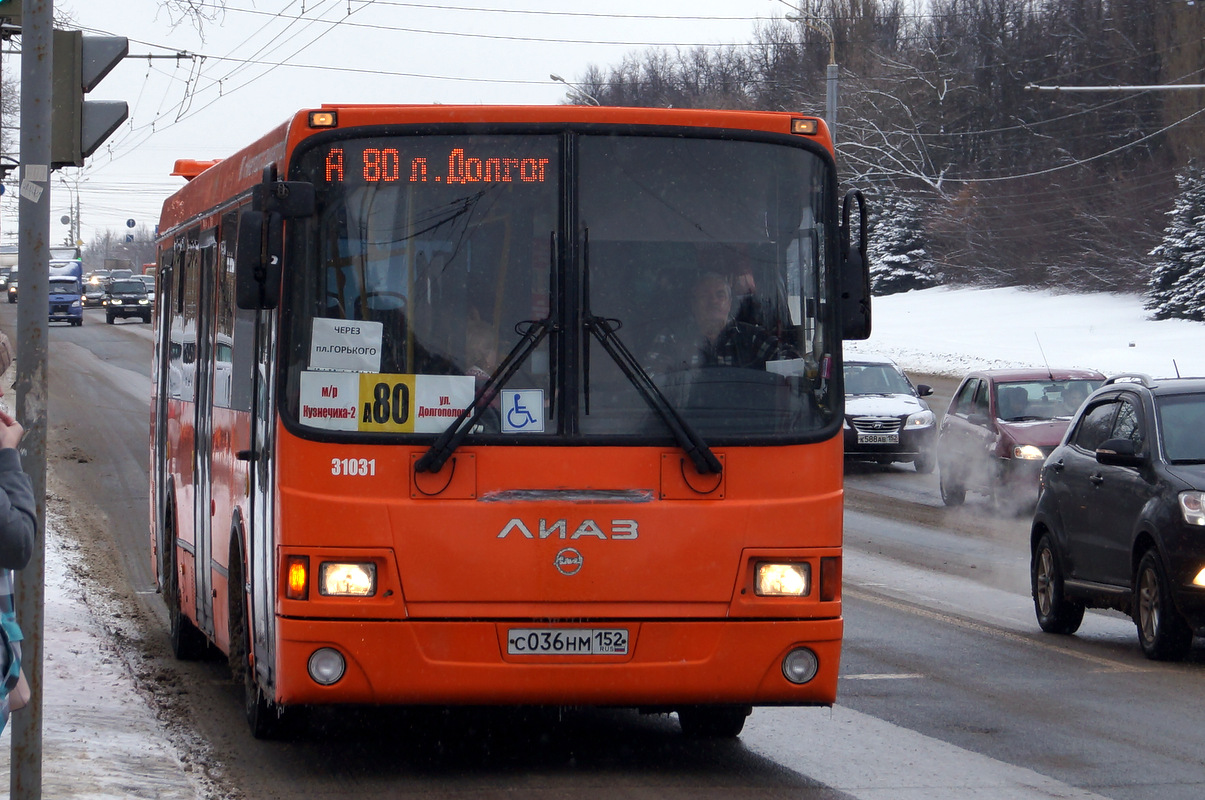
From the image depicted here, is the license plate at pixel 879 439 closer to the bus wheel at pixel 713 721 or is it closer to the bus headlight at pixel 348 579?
the bus wheel at pixel 713 721

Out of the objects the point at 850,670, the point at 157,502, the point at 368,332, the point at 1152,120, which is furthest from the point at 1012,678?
the point at 1152,120

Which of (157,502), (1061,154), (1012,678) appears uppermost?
(1061,154)

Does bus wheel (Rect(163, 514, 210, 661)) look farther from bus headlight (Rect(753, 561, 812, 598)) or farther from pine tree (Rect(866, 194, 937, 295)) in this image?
pine tree (Rect(866, 194, 937, 295))

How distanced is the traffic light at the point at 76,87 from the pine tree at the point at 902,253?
211 ft

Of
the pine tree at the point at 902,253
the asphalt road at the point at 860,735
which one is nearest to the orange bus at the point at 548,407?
the asphalt road at the point at 860,735

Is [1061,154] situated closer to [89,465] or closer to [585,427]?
[89,465]

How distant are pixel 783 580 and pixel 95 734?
3136mm

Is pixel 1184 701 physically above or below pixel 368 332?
below

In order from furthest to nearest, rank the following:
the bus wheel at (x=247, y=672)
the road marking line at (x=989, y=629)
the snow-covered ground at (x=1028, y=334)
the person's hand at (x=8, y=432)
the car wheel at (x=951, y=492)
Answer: the snow-covered ground at (x=1028, y=334) → the car wheel at (x=951, y=492) → the road marking line at (x=989, y=629) → the bus wheel at (x=247, y=672) → the person's hand at (x=8, y=432)

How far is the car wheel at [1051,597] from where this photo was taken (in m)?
11.8

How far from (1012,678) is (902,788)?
10.7ft

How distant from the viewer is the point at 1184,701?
8961mm

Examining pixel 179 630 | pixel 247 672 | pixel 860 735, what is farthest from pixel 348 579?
pixel 179 630

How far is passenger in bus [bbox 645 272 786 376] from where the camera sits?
266 inches
